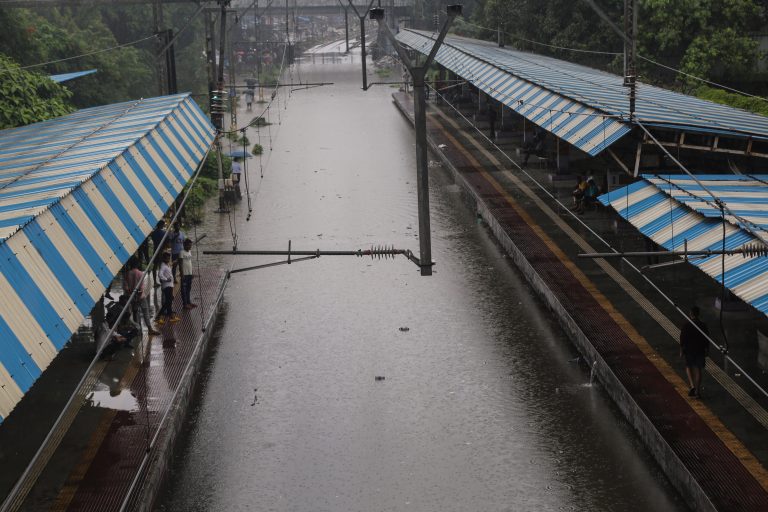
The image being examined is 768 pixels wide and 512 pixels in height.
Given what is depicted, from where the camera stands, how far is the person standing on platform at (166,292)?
19.1 meters

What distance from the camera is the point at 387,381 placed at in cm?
1781

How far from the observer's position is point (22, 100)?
29.6 metres

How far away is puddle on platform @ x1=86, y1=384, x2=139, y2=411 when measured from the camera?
15602mm

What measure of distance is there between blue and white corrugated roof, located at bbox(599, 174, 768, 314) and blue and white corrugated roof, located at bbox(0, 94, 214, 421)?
8.01 meters

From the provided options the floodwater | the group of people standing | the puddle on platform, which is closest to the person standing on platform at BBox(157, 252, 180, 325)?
the group of people standing

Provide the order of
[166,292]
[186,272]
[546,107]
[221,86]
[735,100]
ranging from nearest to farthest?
1. [166,292]
2. [186,272]
3. [546,107]
4. [221,86]
5. [735,100]

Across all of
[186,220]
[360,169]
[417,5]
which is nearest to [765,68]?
[360,169]

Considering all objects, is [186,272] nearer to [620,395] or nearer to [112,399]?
[112,399]

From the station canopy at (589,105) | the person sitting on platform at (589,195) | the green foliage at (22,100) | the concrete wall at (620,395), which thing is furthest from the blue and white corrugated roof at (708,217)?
the green foliage at (22,100)

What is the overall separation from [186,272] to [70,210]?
6.01 metres

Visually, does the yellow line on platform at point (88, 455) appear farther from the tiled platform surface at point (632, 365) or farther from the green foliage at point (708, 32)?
the green foliage at point (708, 32)

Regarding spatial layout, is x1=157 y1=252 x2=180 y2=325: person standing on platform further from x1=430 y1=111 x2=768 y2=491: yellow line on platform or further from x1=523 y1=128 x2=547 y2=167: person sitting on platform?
x1=523 y1=128 x2=547 y2=167: person sitting on platform

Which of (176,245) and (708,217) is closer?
(708,217)

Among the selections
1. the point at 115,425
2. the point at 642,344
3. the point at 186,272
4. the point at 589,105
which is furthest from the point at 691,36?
the point at 115,425
